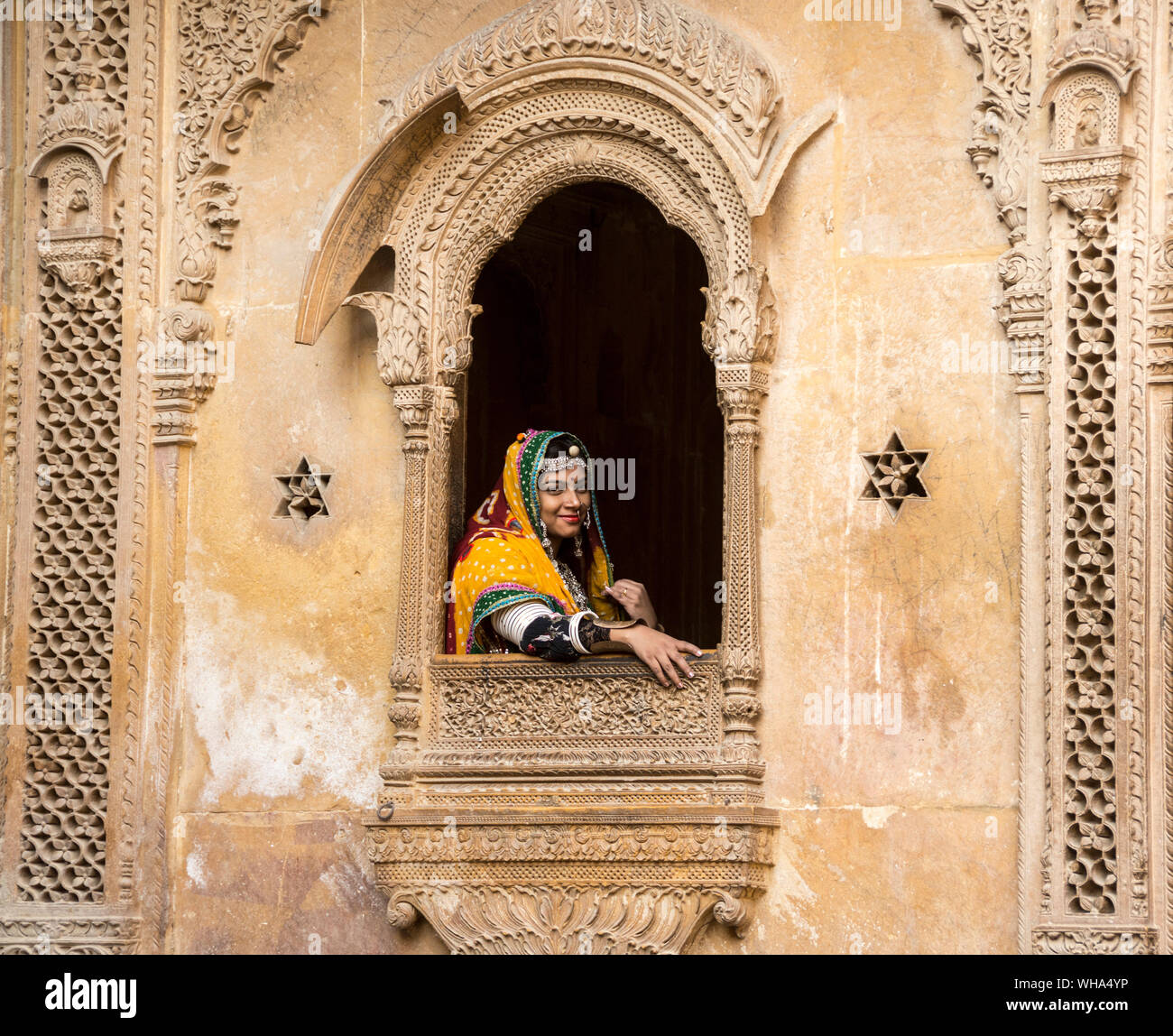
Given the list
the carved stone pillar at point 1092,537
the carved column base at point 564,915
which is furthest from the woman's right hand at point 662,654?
the carved stone pillar at point 1092,537

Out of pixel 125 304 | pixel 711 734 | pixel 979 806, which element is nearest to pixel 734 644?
pixel 711 734

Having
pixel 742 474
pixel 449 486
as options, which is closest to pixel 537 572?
pixel 449 486

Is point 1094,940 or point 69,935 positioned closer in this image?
point 1094,940

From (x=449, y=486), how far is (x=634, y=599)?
96 cm

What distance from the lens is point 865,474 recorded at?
36.7 feet

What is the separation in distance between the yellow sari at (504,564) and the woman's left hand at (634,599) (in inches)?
8.6

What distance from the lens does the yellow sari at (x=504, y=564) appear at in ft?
38.7

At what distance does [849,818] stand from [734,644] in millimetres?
833

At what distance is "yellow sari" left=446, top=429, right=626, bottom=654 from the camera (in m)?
11.8

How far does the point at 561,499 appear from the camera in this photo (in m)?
12.1

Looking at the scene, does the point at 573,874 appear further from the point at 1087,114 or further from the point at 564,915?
the point at 1087,114

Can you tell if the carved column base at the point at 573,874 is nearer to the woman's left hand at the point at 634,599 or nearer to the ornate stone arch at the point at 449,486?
the ornate stone arch at the point at 449,486

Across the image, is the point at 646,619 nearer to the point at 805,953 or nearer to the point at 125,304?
the point at 805,953

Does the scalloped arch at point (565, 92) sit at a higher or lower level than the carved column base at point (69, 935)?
higher
